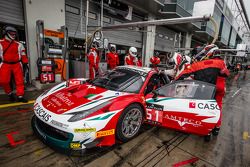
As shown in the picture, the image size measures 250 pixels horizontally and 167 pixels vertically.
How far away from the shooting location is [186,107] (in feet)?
7.18

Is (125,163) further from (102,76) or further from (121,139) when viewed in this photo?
(102,76)

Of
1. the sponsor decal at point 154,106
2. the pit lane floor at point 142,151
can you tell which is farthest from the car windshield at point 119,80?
the pit lane floor at point 142,151

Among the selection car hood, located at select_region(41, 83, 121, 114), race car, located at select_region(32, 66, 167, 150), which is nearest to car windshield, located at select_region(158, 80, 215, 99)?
race car, located at select_region(32, 66, 167, 150)

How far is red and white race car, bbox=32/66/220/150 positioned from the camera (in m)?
1.67

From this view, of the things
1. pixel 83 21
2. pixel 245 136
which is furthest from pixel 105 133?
pixel 83 21

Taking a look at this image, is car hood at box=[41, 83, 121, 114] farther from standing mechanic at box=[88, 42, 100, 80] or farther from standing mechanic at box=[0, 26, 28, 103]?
standing mechanic at box=[88, 42, 100, 80]

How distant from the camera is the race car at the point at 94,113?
1.65 metres

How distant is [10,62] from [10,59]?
0.24 ft

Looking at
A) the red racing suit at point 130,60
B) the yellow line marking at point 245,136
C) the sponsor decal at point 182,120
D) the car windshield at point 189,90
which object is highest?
the red racing suit at point 130,60

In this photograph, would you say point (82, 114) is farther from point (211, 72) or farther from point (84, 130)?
point (211, 72)

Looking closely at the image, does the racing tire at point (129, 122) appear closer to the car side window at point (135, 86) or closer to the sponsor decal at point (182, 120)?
the car side window at point (135, 86)

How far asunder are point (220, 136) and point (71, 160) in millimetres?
2626

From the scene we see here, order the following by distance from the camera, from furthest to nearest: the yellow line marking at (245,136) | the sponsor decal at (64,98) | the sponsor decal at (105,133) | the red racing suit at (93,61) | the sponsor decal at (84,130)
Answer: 1. the red racing suit at (93,61)
2. the yellow line marking at (245,136)
3. the sponsor decal at (64,98)
4. the sponsor decal at (105,133)
5. the sponsor decal at (84,130)

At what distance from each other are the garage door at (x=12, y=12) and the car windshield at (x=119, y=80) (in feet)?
14.8
